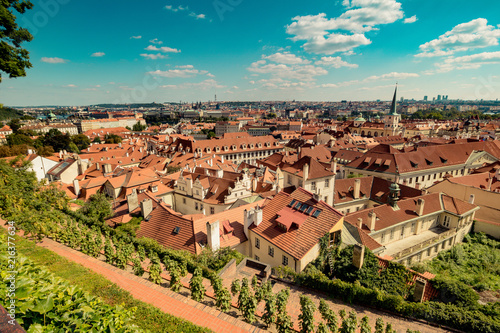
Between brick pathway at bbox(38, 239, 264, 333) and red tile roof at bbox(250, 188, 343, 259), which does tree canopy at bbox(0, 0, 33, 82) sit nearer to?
brick pathway at bbox(38, 239, 264, 333)

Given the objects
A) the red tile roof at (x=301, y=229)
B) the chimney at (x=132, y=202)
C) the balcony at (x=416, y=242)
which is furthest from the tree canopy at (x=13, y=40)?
the balcony at (x=416, y=242)

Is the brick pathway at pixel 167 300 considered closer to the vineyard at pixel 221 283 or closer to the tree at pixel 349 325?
the vineyard at pixel 221 283

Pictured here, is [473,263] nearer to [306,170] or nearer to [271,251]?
[306,170]

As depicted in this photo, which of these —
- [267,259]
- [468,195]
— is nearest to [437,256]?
[468,195]

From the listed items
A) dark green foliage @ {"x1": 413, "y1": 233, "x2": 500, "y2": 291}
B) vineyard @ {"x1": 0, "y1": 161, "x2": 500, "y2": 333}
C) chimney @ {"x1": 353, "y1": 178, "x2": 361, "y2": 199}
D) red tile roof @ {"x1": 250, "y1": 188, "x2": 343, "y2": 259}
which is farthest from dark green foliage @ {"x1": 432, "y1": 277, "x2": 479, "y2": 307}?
chimney @ {"x1": 353, "y1": 178, "x2": 361, "y2": 199}

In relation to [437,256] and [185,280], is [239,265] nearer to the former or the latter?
[185,280]

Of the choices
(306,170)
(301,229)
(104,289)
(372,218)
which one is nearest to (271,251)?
(301,229)

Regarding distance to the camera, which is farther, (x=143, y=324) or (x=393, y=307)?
(x=393, y=307)
